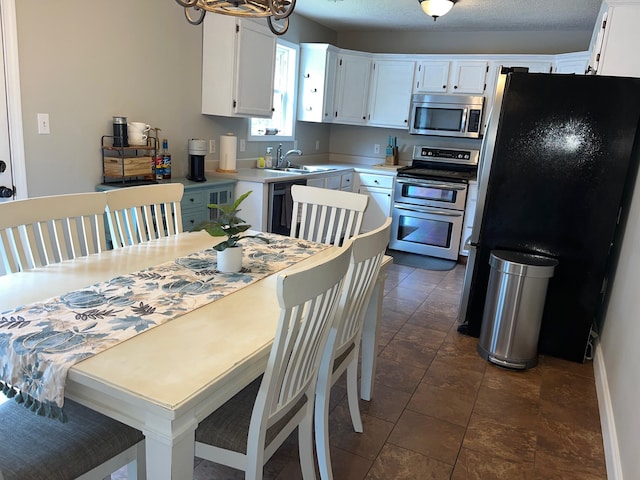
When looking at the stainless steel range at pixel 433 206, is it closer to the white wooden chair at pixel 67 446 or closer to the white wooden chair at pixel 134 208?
the white wooden chair at pixel 134 208

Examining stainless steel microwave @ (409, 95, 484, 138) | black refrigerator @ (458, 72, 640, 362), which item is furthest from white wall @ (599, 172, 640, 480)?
stainless steel microwave @ (409, 95, 484, 138)

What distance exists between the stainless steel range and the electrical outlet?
3411 millimetres

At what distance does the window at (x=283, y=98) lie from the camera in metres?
5.07

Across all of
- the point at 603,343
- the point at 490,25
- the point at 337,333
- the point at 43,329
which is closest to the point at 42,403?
the point at 43,329

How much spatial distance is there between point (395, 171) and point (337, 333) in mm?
3874

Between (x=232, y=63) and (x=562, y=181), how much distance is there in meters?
2.60

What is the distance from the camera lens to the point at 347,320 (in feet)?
5.82

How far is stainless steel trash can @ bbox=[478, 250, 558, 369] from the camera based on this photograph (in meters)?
2.78

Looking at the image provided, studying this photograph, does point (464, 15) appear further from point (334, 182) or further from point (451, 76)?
point (334, 182)

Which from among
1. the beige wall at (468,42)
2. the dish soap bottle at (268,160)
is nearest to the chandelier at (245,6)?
the dish soap bottle at (268,160)

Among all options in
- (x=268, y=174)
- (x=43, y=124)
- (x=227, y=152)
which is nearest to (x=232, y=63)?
(x=227, y=152)

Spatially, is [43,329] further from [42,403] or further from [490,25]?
[490,25]

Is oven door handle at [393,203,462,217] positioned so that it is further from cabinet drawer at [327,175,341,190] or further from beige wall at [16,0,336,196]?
beige wall at [16,0,336,196]

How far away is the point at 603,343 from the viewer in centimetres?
291
